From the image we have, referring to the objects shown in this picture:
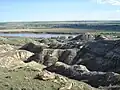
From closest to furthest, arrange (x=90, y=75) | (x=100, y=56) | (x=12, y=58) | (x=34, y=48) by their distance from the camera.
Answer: (x=90, y=75) → (x=12, y=58) → (x=100, y=56) → (x=34, y=48)

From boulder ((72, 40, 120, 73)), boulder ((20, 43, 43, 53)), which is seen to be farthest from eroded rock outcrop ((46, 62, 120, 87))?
boulder ((20, 43, 43, 53))

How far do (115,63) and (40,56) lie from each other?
11748 millimetres

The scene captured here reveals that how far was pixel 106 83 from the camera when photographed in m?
32.0

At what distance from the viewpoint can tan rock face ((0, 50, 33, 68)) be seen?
43.6 meters

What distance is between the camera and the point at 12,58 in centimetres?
4572

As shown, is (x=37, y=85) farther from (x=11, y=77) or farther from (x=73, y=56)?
(x=73, y=56)

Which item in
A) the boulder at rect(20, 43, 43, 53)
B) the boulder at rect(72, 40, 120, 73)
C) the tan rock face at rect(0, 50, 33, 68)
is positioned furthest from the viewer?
the boulder at rect(20, 43, 43, 53)

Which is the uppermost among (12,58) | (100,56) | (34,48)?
(12,58)

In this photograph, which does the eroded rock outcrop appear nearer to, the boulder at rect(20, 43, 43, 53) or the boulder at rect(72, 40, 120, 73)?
the boulder at rect(72, 40, 120, 73)

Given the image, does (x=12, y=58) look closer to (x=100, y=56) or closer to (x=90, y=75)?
(x=100, y=56)

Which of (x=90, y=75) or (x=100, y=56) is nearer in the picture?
(x=90, y=75)

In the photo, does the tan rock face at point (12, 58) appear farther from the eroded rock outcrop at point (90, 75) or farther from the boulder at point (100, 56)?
the boulder at point (100, 56)

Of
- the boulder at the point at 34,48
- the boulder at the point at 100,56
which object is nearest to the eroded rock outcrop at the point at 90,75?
the boulder at the point at 100,56

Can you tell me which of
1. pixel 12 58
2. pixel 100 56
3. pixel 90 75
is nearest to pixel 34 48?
pixel 12 58
